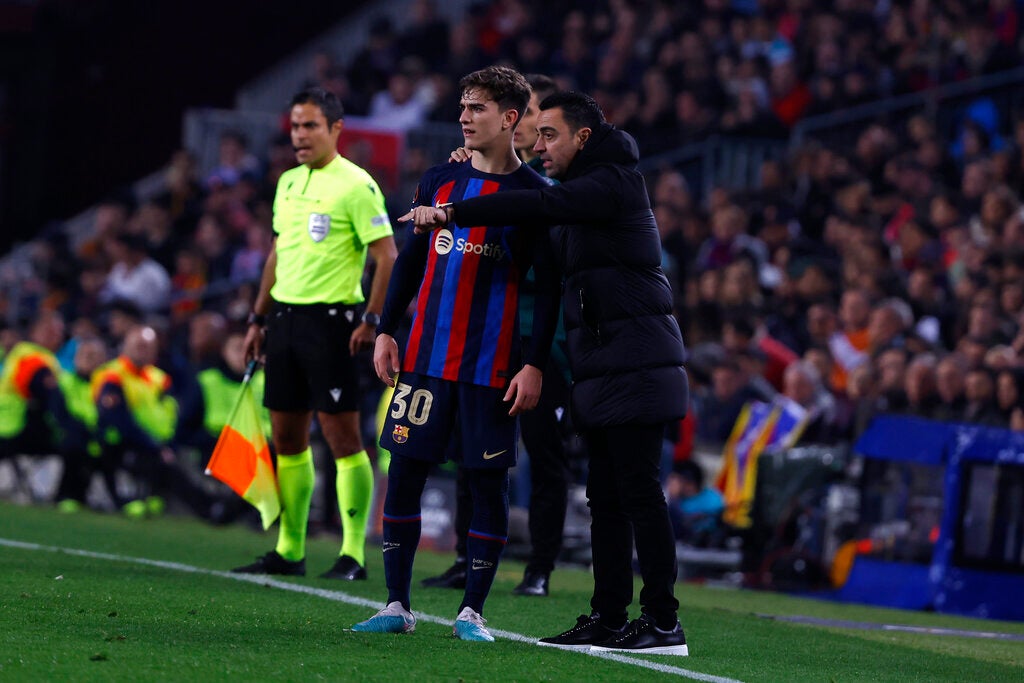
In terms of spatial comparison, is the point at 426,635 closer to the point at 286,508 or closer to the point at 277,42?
the point at 286,508

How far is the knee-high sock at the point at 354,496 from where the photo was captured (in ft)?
27.3

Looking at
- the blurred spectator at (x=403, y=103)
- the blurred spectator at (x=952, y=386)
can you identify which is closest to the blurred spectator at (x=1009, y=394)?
the blurred spectator at (x=952, y=386)

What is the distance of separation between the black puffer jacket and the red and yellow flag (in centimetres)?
268

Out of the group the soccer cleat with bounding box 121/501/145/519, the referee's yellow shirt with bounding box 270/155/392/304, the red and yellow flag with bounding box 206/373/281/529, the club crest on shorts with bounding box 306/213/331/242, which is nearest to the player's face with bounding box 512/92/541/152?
the referee's yellow shirt with bounding box 270/155/392/304

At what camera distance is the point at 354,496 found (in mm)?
8344

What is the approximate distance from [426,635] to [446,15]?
17794 millimetres

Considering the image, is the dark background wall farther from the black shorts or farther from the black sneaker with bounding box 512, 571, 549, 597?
the black sneaker with bounding box 512, 571, 549, 597

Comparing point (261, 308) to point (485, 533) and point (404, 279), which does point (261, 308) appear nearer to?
point (404, 279)

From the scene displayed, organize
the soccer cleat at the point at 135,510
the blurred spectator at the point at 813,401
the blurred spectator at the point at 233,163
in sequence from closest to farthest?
the blurred spectator at the point at 813,401 < the soccer cleat at the point at 135,510 < the blurred spectator at the point at 233,163

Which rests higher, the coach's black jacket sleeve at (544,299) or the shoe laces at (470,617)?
the coach's black jacket sleeve at (544,299)

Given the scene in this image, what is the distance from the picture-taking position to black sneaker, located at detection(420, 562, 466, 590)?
8.45 m

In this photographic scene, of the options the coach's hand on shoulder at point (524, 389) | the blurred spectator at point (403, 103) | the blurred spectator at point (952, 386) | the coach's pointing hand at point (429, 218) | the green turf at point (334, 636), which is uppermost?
the blurred spectator at point (403, 103)

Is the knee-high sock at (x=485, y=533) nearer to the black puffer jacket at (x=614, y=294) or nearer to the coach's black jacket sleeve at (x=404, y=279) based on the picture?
the black puffer jacket at (x=614, y=294)

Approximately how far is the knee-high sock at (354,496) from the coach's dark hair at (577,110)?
8.61 feet
